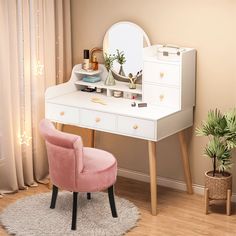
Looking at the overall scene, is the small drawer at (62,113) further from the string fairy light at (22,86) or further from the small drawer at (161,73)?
the small drawer at (161,73)

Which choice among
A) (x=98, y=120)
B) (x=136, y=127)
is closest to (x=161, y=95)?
(x=136, y=127)

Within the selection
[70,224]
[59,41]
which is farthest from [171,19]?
[70,224]

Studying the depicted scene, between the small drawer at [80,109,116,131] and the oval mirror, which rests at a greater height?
the oval mirror

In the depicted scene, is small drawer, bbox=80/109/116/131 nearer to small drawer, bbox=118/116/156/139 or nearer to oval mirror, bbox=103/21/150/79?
small drawer, bbox=118/116/156/139

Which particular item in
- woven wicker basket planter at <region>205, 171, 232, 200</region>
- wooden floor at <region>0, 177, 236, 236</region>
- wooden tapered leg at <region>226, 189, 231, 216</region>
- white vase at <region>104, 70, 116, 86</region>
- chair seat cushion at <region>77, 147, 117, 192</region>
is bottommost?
wooden floor at <region>0, 177, 236, 236</region>

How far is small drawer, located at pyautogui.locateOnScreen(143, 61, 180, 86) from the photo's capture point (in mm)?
4547

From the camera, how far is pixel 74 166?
411 cm

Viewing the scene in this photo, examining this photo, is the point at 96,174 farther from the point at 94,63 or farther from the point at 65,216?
the point at 94,63

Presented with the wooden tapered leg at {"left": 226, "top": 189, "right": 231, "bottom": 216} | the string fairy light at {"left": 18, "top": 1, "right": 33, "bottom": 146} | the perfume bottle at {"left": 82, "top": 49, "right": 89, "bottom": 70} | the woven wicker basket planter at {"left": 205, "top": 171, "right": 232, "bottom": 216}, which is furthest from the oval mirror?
the wooden tapered leg at {"left": 226, "top": 189, "right": 231, "bottom": 216}

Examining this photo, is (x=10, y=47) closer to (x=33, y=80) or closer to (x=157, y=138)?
(x=33, y=80)

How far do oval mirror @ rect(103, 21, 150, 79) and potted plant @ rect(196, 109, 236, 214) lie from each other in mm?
788

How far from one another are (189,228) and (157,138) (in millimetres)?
656

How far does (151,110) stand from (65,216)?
982 millimetres

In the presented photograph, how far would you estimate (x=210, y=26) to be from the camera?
4.54m
